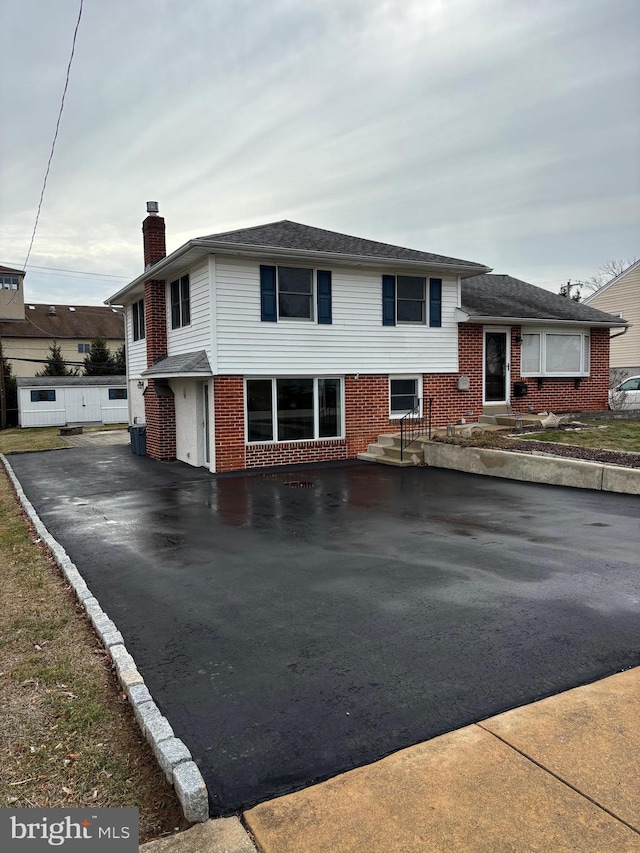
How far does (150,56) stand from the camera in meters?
10.3

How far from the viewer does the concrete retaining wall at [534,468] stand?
416 inches

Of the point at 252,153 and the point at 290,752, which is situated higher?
the point at 252,153

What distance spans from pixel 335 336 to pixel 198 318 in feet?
11.8

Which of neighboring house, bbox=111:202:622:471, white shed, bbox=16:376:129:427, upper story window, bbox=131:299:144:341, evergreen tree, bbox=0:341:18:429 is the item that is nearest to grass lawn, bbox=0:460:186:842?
neighboring house, bbox=111:202:622:471

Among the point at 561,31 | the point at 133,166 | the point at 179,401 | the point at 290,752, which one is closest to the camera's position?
the point at 290,752

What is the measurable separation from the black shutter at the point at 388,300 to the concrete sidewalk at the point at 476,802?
13.6 metres

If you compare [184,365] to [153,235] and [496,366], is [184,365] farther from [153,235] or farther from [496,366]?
[496,366]

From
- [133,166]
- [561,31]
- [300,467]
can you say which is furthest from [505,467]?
[133,166]

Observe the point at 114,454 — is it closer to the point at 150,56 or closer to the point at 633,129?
the point at 150,56

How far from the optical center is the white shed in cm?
3316

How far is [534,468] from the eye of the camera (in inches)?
471

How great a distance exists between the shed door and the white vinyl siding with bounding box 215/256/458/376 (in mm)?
21701

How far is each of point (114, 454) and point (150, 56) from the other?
1162cm

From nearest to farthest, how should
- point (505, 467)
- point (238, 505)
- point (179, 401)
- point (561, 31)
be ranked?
1. point (238, 505)
2. point (561, 31)
3. point (505, 467)
4. point (179, 401)
